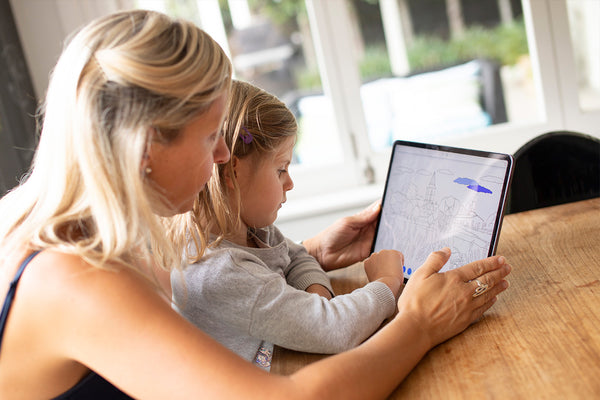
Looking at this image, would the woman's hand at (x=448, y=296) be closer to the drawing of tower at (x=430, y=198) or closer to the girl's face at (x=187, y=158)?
the drawing of tower at (x=430, y=198)

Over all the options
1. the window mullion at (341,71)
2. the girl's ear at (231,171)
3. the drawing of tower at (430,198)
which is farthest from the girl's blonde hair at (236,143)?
the window mullion at (341,71)

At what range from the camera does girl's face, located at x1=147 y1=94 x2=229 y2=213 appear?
0.79 m

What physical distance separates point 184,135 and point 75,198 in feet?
0.53

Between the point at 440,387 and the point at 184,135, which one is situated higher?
the point at 184,135

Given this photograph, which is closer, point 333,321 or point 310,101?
point 333,321

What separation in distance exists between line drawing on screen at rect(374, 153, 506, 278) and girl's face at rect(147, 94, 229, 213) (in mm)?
439

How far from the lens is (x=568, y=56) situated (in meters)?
2.24

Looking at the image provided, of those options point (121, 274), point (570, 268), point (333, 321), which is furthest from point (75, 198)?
point (570, 268)

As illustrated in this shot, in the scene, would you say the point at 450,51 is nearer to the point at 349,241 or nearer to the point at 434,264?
the point at 349,241

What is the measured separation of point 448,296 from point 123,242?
463mm

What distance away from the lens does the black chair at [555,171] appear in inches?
58.3

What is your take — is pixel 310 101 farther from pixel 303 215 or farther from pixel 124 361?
pixel 124 361

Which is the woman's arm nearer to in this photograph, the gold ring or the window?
the gold ring

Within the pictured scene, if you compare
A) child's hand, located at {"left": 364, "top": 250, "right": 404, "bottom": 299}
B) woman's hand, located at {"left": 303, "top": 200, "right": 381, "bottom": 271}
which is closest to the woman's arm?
child's hand, located at {"left": 364, "top": 250, "right": 404, "bottom": 299}
